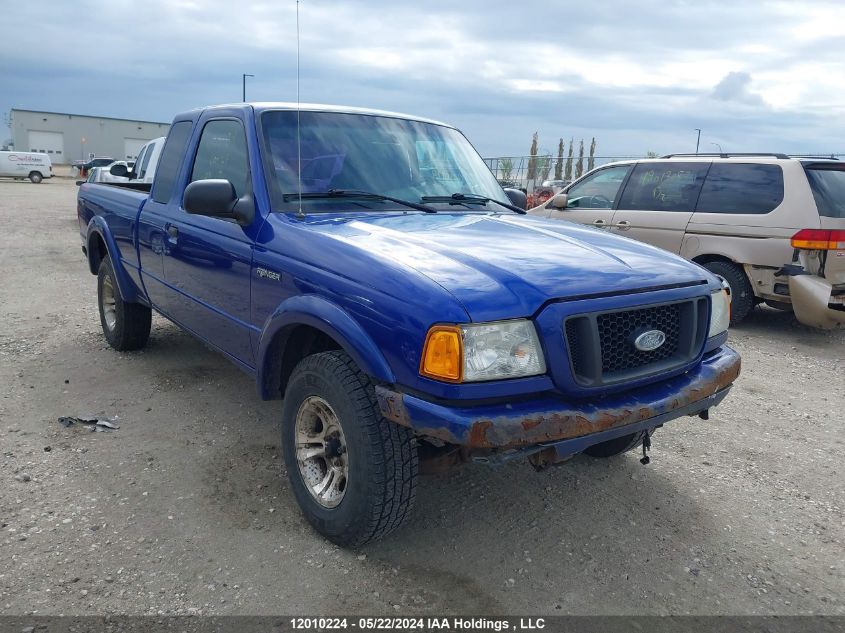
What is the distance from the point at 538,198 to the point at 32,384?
1462 centimetres

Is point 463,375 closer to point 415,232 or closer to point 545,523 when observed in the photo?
point 415,232

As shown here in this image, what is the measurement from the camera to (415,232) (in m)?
3.06

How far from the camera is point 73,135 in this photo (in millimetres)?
63500

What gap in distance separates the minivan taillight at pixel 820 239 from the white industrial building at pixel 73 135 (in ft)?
206

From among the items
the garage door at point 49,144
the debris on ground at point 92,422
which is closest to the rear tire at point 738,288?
the debris on ground at point 92,422

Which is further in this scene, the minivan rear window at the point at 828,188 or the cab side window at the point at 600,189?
the cab side window at the point at 600,189

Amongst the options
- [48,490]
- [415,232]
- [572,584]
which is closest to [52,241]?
[48,490]

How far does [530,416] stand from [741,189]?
6.02 meters

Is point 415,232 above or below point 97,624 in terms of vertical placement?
above

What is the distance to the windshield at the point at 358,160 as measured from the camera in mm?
3457

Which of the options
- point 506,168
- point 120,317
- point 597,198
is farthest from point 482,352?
point 506,168

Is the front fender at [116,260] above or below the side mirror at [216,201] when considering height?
below

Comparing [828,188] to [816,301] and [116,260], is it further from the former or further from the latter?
[116,260]

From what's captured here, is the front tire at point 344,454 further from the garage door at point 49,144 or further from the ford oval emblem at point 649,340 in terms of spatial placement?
the garage door at point 49,144
